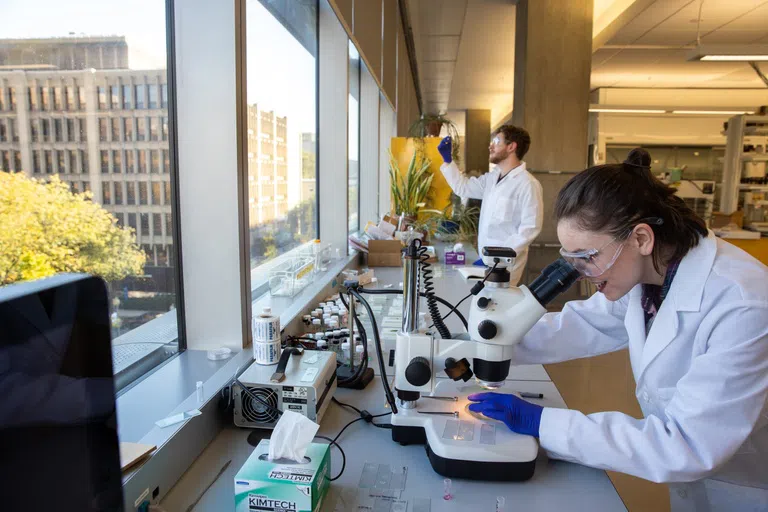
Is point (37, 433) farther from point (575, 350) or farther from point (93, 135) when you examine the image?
point (575, 350)

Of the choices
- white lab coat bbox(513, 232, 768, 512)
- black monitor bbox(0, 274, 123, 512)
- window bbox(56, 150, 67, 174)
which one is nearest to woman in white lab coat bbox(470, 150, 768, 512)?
white lab coat bbox(513, 232, 768, 512)

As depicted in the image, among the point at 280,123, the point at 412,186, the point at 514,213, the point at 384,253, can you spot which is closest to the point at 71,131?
the point at 280,123

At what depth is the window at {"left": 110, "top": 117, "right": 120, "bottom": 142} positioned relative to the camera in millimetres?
1357

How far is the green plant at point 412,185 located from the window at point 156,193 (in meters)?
3.40

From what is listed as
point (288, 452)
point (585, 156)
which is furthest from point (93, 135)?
point (585, 156)

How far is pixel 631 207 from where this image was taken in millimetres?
1121

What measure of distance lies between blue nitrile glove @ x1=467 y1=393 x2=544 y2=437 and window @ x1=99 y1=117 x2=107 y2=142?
3.71 ft

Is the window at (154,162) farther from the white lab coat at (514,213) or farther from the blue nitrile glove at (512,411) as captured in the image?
the white lab coat at (514,213)

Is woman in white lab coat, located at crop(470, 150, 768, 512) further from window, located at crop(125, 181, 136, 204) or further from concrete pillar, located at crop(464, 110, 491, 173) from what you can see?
concrete pillar, located at crop(464, 110, 491, 173)

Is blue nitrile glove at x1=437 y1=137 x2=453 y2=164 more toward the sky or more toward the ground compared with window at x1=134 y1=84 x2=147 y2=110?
more toward the sky

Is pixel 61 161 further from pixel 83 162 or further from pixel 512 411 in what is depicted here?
pixel 512 411

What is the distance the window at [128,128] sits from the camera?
1.41m

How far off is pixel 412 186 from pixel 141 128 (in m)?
3.49

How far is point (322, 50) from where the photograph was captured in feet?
10.9
